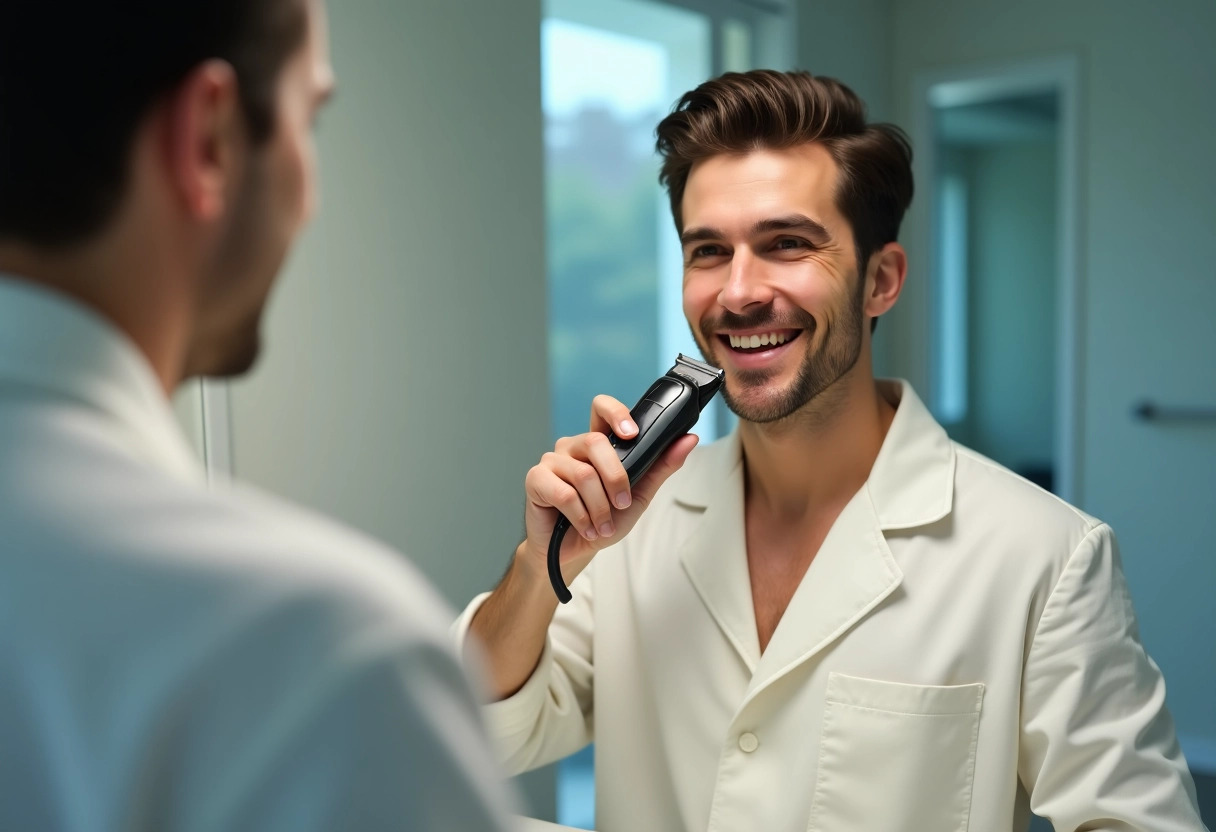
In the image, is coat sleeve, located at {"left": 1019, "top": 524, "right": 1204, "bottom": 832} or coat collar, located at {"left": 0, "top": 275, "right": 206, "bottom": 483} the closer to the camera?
coat collar, located at {"left": 0, "top": 275, "right": 206, "bottom": 483}

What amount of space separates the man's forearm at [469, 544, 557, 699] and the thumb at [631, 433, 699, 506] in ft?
0.47

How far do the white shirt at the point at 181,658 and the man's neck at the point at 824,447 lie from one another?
3.16ft

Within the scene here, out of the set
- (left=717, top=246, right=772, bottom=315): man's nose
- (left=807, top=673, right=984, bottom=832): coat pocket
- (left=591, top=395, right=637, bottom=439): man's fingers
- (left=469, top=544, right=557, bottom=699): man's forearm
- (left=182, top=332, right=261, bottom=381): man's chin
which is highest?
(left=717, top=246, right=772, bottom=315): man's nose

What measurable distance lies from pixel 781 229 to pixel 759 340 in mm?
132

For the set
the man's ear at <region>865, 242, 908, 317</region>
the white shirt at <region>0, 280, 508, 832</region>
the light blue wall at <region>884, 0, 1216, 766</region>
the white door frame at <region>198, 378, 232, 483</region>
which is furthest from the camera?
the light blue wall at <region>884, 0, 1216, 766</region>

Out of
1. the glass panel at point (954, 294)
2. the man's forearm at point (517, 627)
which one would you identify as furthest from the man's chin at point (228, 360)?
the glass panel at point (954, 294)

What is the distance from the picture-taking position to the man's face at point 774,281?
1.21 metres

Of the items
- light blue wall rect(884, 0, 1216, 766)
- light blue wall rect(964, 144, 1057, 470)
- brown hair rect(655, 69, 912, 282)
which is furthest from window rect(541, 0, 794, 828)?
light blue wall rect(964, 144, 1057, 470)

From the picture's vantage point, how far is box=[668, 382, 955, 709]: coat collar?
1.09 m

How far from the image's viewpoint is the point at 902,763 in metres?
1.04

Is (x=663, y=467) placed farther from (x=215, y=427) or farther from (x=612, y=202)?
(x=612, y=202)

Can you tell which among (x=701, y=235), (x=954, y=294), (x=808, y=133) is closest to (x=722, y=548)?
(x=701, y=235)

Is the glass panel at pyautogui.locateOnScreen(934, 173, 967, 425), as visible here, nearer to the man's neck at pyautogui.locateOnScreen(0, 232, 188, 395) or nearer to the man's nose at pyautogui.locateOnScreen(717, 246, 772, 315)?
the man's nose at pyautogui.locateOnScreen(717, 246, 772, 315)

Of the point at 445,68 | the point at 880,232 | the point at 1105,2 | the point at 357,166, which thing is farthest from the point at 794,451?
the point at 1105,2
